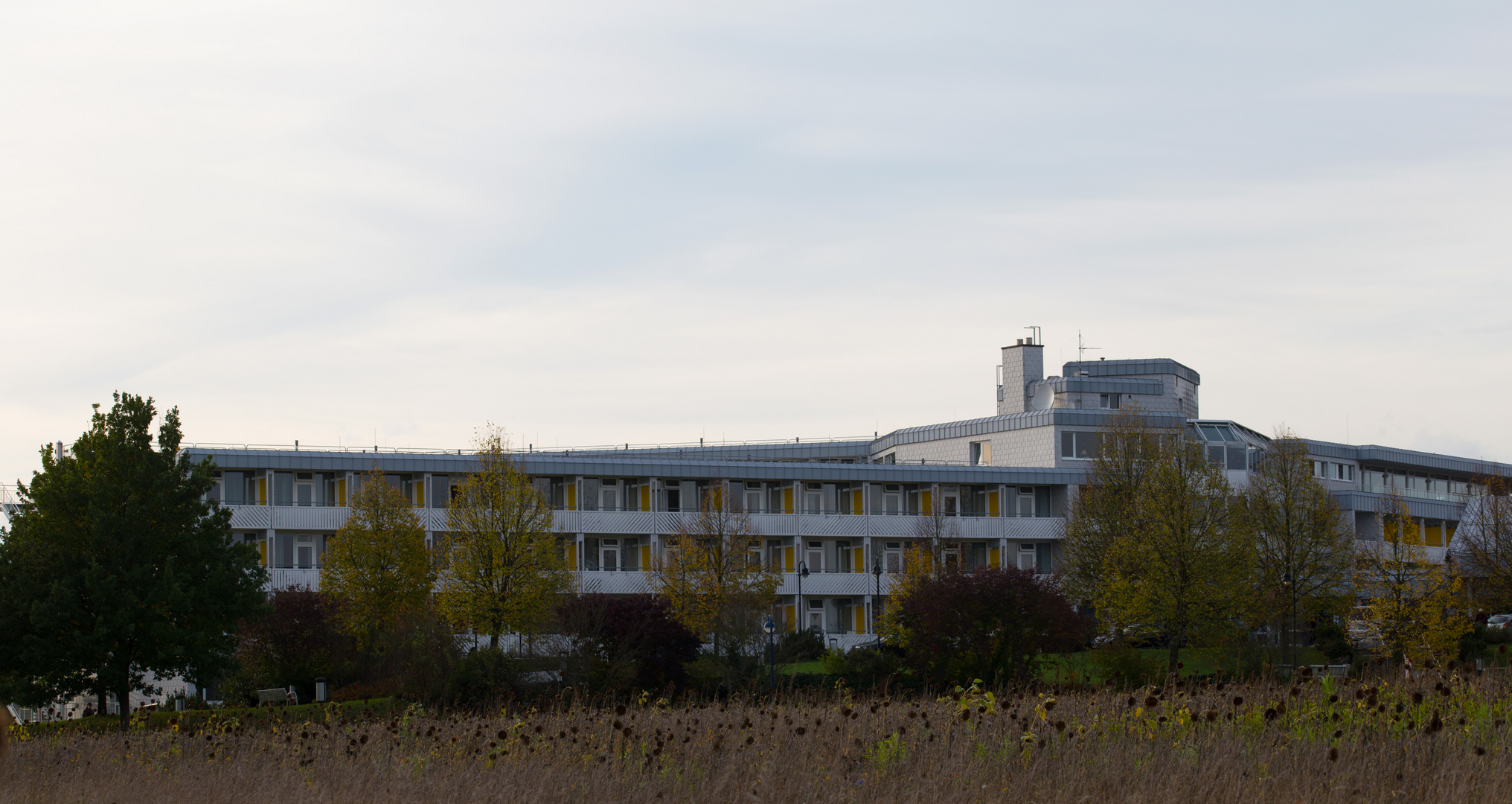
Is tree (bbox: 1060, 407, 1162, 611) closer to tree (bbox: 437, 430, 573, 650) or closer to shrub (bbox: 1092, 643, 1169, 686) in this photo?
shrub (bbox: 1092, 643, 1169, 686)

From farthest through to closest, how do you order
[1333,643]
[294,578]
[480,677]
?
[294,578], [1333,643], [480,677]

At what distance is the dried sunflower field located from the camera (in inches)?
433

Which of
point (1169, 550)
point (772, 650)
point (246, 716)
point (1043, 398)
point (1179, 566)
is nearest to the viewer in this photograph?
point (246, 716)

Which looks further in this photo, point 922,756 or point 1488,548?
point 1488,548

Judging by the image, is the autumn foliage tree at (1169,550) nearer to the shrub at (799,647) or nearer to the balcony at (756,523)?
the shrub at (799,647)

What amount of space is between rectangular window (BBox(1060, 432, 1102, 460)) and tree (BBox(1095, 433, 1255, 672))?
2176 centimetres

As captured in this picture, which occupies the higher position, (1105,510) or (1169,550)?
(1105,510)

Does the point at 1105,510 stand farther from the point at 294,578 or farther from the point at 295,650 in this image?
the point at 294,578

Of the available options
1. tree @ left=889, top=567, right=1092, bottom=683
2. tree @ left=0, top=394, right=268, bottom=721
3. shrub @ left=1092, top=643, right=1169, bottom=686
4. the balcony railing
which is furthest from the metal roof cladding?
shrub @ left=1092, top=643, right=1169, bottom=686

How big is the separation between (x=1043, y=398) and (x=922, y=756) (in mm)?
71716

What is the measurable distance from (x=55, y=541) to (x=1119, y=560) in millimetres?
34758

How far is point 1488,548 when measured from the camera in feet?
201

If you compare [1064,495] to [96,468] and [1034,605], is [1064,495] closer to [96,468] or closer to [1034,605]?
[1034,605]

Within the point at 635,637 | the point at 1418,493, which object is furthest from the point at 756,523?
the point at 1418,493
